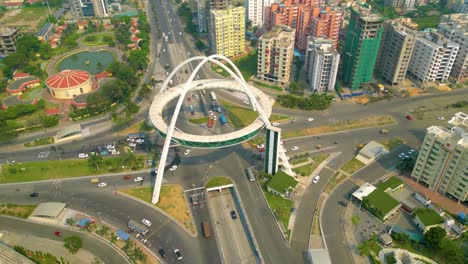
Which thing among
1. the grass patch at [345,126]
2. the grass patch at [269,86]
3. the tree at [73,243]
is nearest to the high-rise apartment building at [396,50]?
the grass patch at [345,126]

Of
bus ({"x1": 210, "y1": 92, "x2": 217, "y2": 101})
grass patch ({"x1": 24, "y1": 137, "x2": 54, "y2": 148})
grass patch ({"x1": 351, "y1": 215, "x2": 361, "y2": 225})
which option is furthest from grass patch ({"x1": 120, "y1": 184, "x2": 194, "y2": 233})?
bus ({"x1": 210, "y1": 92, "x2": 217, "y2": 101})

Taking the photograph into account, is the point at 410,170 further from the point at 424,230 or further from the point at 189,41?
the point at 189,41

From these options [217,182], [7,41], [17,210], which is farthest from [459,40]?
[7,41]

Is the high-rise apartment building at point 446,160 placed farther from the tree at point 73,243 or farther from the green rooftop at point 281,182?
the tree at point 73,243

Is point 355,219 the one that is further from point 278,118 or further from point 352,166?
point 278,118

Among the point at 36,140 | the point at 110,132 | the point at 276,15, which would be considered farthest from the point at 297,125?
the point at 36,140

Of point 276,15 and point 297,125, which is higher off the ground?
point 276,15
